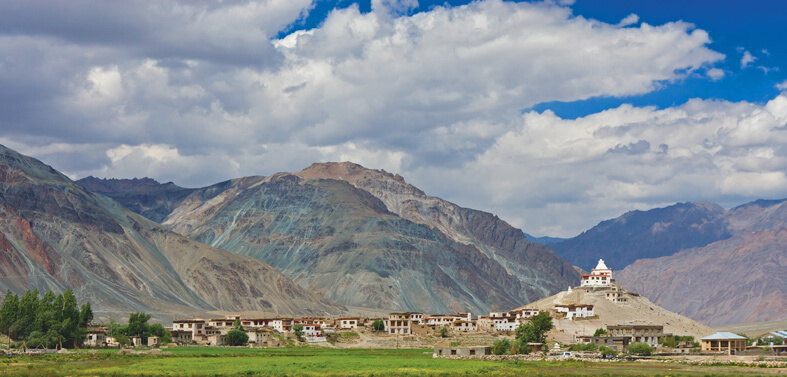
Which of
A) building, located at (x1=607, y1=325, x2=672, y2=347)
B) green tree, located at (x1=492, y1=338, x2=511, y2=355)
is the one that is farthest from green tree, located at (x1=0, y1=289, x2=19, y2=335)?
building, located at (x1=607, y1=325, x2=672, y2=347)

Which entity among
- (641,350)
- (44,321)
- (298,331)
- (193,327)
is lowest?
(641,350)

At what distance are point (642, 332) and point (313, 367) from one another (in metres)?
78.6

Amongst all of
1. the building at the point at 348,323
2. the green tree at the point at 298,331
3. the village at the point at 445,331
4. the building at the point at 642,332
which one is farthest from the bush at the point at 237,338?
the building at the point at 642,332

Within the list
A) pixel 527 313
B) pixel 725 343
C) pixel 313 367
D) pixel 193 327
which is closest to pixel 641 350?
pixel 725 343

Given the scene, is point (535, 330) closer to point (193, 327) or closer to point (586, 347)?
point (586, 347)

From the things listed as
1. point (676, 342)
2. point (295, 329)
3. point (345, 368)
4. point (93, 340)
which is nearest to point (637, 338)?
point (676, 342)

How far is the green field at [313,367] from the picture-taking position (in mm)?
87438

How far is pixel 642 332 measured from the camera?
520 ft

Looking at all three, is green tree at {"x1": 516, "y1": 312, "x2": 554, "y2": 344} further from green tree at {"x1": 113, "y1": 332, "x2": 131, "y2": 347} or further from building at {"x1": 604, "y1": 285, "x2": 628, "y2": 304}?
green tree at {"x1": 113, "y1": 332, "x2": 131, "y2": 347}

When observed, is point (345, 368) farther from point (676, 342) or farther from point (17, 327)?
point (676, 342)

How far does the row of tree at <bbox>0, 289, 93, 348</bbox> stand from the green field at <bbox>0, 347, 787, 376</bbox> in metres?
14.4

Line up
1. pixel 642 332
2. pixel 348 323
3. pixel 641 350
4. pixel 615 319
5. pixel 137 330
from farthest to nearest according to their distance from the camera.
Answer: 1. pixel 348 323
2. pixel 615 319
3. pixel 642 332
4. pixel 137 330
5. pixel 641 350

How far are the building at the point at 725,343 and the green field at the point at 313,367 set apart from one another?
1693cm

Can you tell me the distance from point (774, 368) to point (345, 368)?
135 feet
